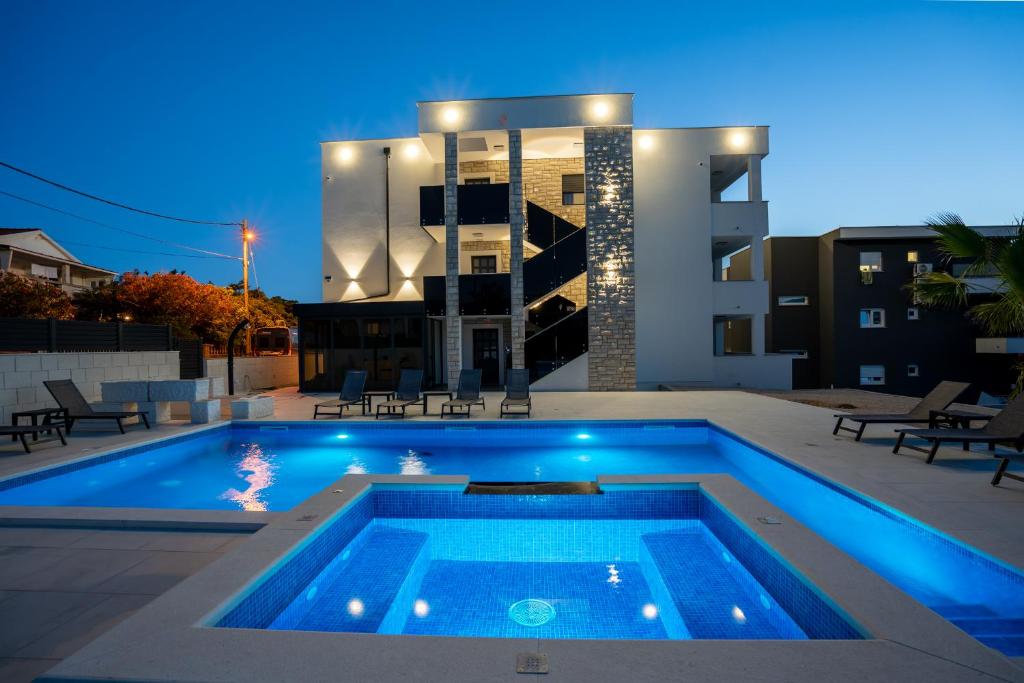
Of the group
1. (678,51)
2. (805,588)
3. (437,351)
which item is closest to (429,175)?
(437,351)

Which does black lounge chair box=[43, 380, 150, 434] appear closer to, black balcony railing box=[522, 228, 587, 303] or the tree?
black balcony railing box=[522, 228, 587, 303]

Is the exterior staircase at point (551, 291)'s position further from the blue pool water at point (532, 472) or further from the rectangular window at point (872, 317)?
the rectangular window at point (872, 317)

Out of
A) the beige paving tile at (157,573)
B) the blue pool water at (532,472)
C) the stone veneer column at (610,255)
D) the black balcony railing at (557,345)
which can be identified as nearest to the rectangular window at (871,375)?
the stone veneer column at (610,255)

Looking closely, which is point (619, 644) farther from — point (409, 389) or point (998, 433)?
point (409, 389)

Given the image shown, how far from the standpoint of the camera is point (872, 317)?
23250 mm

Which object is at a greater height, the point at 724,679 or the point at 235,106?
the point at 235,106

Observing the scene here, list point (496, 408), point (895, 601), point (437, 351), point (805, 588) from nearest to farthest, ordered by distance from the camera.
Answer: point (895, 601) → point (805, 588) → point (496, 408) → point (437, 351)

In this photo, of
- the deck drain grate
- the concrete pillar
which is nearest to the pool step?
the deck drain grate

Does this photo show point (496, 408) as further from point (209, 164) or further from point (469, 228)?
point (209, 164)

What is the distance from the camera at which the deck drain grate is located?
84.1 inches

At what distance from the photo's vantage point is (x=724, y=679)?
2.10 m

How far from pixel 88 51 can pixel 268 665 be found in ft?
310

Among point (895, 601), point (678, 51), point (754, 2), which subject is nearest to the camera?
point (895, 601)

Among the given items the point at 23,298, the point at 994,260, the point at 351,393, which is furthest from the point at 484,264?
the point at 23,298
